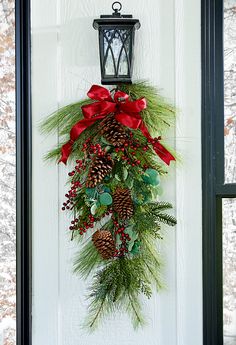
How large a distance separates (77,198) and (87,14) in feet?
2.36

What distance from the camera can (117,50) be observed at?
70.4 inches

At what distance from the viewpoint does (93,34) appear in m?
1.92

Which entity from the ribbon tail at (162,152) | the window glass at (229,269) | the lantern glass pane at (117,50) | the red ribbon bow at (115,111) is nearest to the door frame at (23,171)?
the red ribbon bow at (115,111)

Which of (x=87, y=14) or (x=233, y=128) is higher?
(x=87, y=14)

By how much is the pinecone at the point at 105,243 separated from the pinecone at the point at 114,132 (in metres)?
0.33

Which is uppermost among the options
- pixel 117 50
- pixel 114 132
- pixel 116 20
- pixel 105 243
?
pixel 116 20

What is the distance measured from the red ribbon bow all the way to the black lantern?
0.06 meters

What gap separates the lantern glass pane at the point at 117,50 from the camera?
1.78 m

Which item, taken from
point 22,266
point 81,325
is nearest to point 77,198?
point 22,266

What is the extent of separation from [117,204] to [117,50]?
561 millimetres

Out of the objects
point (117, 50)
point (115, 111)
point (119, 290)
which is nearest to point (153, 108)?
point (115, 111)

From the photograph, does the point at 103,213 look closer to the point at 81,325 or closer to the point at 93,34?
the point at 81,325

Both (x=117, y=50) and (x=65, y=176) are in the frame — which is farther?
(x=65, y=176)

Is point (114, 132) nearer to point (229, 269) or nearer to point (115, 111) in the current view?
point (115, 111)
